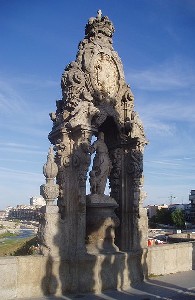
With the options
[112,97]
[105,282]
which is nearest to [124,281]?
[105,282]

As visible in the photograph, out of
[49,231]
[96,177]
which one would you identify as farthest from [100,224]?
[49,231]

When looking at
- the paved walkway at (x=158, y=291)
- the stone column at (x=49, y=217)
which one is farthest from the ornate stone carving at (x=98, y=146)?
the paved walkway at (x=158, y=291)

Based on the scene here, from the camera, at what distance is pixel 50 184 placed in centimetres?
974

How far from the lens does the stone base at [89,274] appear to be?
9320 mm

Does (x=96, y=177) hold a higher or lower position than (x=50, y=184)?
higher

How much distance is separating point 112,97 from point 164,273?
5849mm

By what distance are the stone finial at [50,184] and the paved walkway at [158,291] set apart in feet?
7.93

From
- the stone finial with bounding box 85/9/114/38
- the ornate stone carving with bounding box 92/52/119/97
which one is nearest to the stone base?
the ornate stone carving with bounding box 92/52/119/97

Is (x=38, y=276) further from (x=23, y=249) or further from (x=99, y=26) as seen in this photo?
(x=23, y=249)

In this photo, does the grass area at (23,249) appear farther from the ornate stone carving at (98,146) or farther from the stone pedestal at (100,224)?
the ornate stone carving at (98,146)

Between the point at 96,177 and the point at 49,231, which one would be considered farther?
the point at 96,177

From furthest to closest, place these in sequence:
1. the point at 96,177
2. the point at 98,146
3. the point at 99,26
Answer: the point at 99,26
the point at 98,146
the point at 96,177

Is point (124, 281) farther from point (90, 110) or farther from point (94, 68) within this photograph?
point (94, 68)

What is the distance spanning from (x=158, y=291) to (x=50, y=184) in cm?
394
